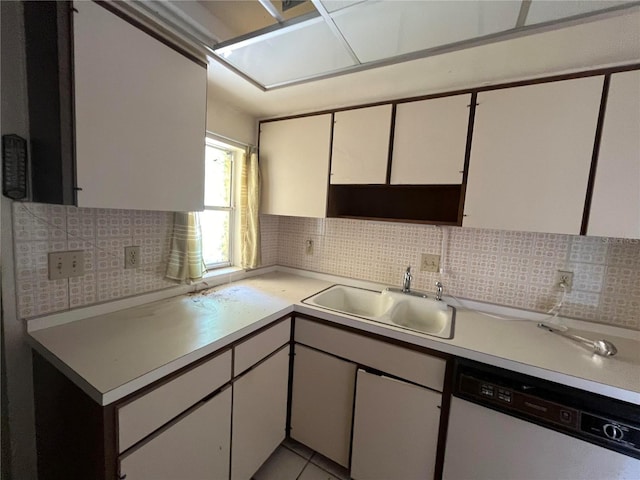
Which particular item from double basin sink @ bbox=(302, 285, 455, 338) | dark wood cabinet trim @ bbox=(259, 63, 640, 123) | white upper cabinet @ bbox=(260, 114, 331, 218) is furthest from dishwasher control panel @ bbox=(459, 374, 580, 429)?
dark wood cabinet trim @ bbox=(259, 63, 640, 123)

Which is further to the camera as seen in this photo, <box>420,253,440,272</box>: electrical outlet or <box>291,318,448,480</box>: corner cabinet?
<box>420,253,440,272</box>: electrical outlet

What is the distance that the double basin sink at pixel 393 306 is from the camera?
5.08 feet

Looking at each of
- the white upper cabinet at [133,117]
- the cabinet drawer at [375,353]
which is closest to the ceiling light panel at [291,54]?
the white upper cabinet at [133,117]

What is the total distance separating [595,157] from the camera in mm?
1121

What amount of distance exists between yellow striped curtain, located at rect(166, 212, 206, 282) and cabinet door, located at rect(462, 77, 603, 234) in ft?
4.93

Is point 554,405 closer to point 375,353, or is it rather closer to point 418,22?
point 375,353

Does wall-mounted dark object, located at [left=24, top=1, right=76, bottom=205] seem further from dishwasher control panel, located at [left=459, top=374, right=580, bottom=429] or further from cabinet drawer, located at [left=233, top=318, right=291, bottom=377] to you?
dishwasher control panel, located at [left=459, top=374, right=580, bottom=429]

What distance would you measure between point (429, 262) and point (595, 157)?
0.91 meters

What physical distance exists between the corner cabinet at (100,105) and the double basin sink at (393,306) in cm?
107

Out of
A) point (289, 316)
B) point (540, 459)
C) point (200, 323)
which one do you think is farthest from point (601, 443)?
point (200, 323)

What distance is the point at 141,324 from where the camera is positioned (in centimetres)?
114

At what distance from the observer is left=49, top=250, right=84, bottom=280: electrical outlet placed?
3.40 feet

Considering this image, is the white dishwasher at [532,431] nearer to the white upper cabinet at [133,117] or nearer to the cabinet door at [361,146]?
the cabinet door at [361,146]

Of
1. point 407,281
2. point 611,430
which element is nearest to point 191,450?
point 407,281
